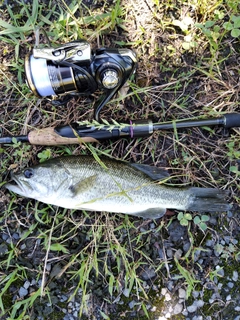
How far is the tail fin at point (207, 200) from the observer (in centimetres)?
287

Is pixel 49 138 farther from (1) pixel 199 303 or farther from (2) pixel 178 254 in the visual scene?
(1) pixel 199 303

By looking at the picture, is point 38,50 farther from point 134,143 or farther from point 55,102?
point 134,143

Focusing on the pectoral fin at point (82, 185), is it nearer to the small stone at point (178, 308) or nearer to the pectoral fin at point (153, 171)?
the pectoral fin at point (153, 171)

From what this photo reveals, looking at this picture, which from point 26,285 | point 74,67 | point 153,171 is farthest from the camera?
point 26,285

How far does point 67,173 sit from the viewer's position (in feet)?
9.11

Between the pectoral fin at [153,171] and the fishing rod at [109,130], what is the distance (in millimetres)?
258

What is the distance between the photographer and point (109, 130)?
9.21ft

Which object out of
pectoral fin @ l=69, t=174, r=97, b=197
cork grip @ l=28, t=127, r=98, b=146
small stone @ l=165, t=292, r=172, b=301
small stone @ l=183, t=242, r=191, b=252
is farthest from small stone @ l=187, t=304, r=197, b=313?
cork grip @ l=28, t=127, r=98, b=146

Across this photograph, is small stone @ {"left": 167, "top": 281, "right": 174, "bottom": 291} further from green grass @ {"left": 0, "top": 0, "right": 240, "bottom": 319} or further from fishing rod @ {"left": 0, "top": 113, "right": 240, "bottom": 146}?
fishing rod @ {"left": 0, "top": 113, "right": 240, "bottom": 146}

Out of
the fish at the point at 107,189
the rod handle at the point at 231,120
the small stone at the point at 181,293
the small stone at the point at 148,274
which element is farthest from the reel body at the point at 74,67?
the small stone at the point at 181,293

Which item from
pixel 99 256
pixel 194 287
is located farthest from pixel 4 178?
pixel 194 287

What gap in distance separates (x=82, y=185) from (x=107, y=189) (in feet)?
0.65

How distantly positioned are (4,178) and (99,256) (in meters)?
1.04

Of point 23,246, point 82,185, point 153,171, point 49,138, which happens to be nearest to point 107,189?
point 82,185
